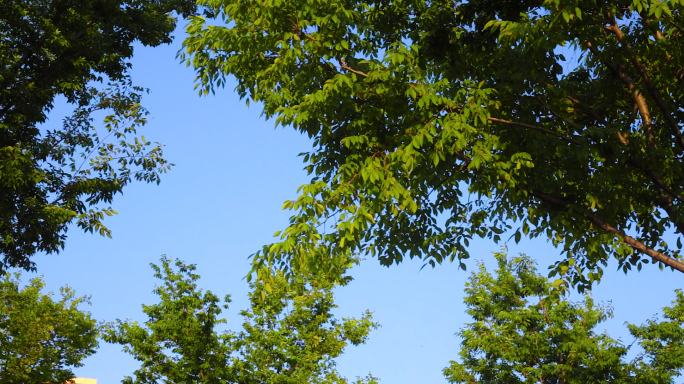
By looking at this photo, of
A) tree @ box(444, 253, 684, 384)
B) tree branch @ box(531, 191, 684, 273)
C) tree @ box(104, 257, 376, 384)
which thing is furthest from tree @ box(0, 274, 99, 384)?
tree branch @ box(531, 191, 684, 273)

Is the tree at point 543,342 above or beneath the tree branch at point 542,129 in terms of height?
above

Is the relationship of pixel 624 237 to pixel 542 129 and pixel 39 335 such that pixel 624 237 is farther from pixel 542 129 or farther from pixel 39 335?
pixel 39 335

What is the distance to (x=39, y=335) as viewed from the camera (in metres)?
31.7

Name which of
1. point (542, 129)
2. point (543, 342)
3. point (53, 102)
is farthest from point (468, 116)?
point (543, 342)

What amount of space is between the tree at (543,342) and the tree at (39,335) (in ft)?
53.4

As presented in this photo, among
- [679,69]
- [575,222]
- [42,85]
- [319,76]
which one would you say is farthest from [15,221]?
[679,69]

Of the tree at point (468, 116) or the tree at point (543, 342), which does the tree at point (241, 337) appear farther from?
the tree at point (468, 116)

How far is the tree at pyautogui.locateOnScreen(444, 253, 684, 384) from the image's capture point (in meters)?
29.2

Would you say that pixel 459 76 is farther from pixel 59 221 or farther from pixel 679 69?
pixel 59 221

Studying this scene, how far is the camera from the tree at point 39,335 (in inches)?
1205

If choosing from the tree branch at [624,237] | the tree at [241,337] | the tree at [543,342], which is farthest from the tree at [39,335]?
the tree branch at [624,237]

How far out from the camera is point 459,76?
12.4 metres

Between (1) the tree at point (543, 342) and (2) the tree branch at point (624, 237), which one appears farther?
(1) the tree at point (543, 342)

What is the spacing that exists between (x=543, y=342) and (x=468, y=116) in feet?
72.0
